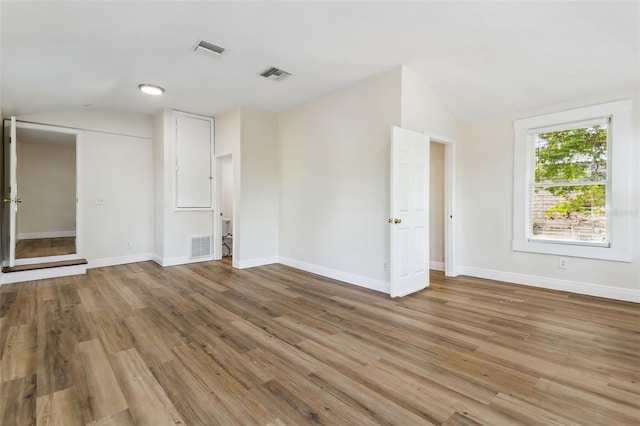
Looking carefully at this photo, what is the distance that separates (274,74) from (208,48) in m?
Result: 0.94

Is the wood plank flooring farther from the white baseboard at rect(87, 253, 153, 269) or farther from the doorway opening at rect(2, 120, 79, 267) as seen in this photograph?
the white baseboard at rect(87, 253, 153, 269)

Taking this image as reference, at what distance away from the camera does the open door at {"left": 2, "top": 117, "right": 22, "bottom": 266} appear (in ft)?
13.7

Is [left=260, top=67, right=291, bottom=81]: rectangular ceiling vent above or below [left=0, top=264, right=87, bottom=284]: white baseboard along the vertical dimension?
above

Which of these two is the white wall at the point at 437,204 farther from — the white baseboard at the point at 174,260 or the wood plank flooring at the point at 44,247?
the wood plank flooring at the point at 44,247

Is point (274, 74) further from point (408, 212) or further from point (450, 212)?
point (450, 212)

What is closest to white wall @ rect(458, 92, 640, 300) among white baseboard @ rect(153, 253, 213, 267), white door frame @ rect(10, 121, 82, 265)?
white baseboard @ rect(153, 253, 213, 267)

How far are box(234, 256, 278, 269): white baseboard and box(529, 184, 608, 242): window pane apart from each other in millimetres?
4173

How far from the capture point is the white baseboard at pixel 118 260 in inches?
206

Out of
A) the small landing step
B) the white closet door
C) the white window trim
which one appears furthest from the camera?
the white closet door

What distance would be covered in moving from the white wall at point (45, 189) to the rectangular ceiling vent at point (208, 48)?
18.1ft

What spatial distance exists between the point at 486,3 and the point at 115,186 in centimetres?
611

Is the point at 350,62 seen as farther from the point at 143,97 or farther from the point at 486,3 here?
the point at 143,97

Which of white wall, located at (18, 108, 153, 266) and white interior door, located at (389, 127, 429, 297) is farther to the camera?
white wall, located at (18, 108, 153, 266)

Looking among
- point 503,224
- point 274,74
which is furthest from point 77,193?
point 503,224
